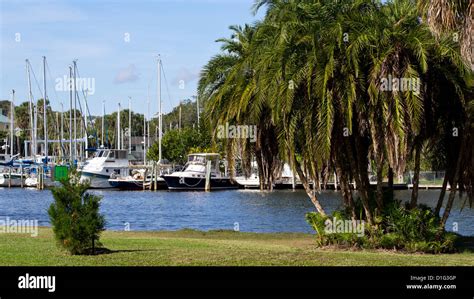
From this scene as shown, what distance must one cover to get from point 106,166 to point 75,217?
3023 inches

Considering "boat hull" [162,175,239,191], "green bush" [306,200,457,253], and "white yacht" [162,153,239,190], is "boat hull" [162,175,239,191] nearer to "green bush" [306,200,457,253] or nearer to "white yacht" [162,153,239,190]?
"white yacht" [162,153,239,190]

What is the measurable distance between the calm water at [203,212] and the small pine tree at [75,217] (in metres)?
15.9

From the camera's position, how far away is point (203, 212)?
5919cm

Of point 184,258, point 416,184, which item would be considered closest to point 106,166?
point 416,184

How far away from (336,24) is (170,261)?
9287 millimetres

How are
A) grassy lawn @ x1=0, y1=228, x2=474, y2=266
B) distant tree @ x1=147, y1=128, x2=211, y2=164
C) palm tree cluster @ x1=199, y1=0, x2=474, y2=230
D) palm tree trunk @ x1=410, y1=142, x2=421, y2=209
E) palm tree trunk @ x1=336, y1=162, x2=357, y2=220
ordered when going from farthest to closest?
distant tree @ x1=147, y1=128, x2=211, y2=164
palm tree trunk @ x1=336, y1=162, x2=357, y2=220
palm tree trunk @ x1=410, y1=142, x2=421, y2=209
palm tree cluster @ x1=199, y1=0, x2=474, y2=230
grassy lawn @ x1=0, y1=228, x2=474, y2=266

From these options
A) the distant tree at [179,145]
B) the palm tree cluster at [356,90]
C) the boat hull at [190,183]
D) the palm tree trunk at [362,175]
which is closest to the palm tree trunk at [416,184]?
the palm tree cluster at [356,90]

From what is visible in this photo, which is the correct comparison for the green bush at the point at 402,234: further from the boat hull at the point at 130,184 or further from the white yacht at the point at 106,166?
the white yacht at the point at 106,166

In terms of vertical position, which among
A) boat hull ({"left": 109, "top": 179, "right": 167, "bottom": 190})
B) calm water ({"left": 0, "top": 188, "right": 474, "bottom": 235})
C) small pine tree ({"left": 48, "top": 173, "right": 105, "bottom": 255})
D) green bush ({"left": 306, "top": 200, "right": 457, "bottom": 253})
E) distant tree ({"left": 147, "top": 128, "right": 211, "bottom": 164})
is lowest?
calm water ({"left": 0, "top": 188, "right": 474, "bottom": 235})

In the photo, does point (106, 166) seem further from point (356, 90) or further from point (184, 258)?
point (184, 258)

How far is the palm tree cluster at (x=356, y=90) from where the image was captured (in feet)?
71.9

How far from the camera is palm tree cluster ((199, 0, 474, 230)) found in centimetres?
2191

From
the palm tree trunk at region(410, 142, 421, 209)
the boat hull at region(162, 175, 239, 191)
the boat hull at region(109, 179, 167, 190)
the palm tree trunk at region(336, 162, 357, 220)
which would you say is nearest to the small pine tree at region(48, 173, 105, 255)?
the palm tree trunk at region(336, 162, 357, 220)

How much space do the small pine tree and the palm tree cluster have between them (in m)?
6.71
